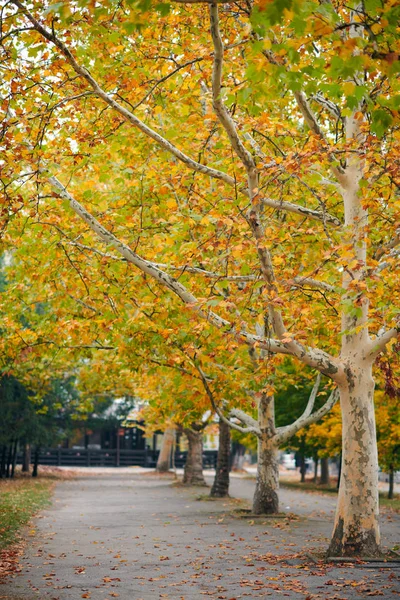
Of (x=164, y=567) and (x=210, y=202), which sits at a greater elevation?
(x=210, y=202)

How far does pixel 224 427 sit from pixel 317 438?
749 cm

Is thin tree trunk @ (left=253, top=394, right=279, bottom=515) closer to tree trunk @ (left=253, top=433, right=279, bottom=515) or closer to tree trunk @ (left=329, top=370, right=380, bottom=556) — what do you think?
tree trunk @ (left=253, top=433, right=279, bottom=515)

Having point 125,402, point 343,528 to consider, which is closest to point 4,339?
point 343,528

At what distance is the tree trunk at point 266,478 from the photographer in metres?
17.9

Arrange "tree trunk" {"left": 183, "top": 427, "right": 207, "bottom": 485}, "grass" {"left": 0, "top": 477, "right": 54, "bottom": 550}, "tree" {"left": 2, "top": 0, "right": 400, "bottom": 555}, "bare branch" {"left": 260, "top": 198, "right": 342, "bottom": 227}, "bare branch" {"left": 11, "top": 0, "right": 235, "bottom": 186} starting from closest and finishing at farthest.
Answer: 1. "bare branch" {"left": 11, "top": 0, "right": 235, "bottom": 186}
2. "tree" {"left": 2, "top": 0, "right": 400, "bottom": 555}
3. "bare branch" {"left": 260, "top": 198, "right": 342, "bottom": 227}
4. "grass" {"left": 0, "top": 477, "right": 54, "bottom": 550}
5. "tree trunk" {"left": 183, "top": 427, "right": 207, "bottom": 485}

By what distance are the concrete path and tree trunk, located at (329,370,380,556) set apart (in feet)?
2.05

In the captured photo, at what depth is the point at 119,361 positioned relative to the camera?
663 inches

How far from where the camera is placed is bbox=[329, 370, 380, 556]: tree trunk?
10773mm

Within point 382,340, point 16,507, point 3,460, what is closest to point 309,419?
point 382,340

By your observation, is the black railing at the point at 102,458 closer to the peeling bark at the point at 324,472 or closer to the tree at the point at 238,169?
the peeling bark at the point at 324,472

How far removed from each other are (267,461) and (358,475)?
7.26 m

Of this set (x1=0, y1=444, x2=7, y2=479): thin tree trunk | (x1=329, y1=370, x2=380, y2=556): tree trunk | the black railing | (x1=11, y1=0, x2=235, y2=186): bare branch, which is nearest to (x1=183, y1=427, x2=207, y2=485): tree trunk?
(x1=0, y1=444, x2=7, y2=479): thin tree trunk

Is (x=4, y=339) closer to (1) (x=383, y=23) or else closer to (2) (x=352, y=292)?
(2) (x=352, y=292)

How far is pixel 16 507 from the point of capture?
18391 millimetres
